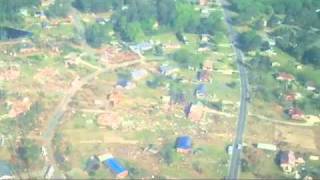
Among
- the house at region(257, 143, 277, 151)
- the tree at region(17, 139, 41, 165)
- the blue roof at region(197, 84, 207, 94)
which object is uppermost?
the blue roof at region(197, 84, 207, 94)

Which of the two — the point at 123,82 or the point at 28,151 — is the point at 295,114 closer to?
the point at 123,82

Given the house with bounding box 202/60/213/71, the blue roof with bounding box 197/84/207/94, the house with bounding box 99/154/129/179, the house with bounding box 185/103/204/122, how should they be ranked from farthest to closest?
the house with bounding box 202/60/213/71 < the blue roof with bounding box 197/84/207/94 < the house with bounding box 185/103/204/122 < the house with bounding box 99/154/129/179

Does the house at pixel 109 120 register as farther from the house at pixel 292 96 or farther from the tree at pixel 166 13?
the tree at pixel 166 13

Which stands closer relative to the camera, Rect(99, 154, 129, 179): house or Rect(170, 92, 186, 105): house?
Rect(99, 154, 129, 179): house

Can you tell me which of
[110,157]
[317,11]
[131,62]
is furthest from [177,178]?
[317,11]

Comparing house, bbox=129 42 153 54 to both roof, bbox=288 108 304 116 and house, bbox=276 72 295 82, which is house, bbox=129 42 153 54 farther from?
roof, bbox=288 108 304 116

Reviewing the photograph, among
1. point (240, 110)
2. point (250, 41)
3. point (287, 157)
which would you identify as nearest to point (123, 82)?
point (240, 110)

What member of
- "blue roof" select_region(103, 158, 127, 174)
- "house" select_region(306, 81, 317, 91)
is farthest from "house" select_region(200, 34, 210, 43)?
"blue roof" select_region(103, 158, 127, 174)
